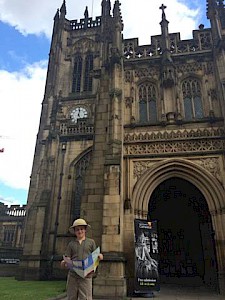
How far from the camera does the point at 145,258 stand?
10797 millimetres

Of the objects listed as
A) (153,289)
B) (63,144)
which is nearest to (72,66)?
(63,144)

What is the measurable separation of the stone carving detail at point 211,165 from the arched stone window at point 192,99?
112 inches

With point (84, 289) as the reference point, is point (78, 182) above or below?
above

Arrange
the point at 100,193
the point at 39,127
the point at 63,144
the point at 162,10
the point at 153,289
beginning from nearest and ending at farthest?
the point at 153,289
the point at 100,193
the point at 162,10
the point at 63,144
the point at 39,127

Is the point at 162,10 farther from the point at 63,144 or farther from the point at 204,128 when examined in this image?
the point at 63,144

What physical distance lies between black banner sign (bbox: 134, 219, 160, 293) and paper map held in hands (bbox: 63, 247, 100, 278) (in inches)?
273

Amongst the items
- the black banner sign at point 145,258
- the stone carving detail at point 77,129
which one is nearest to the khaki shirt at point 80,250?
the black banner sign at point 145,258

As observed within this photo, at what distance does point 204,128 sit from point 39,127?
2302 centimetres

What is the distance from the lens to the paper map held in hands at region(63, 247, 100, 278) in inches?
166

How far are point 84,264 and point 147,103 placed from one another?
12.4m

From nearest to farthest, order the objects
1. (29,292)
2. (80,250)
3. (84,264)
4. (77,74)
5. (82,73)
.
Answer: (84,264) < (80,250) < (29,292) < (82,73) < (77,74)

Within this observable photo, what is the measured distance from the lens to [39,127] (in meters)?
31.9

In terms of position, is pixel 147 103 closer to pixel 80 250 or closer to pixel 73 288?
pixel 80 250

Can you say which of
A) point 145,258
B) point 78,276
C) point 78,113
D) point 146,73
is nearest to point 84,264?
point 78,276
